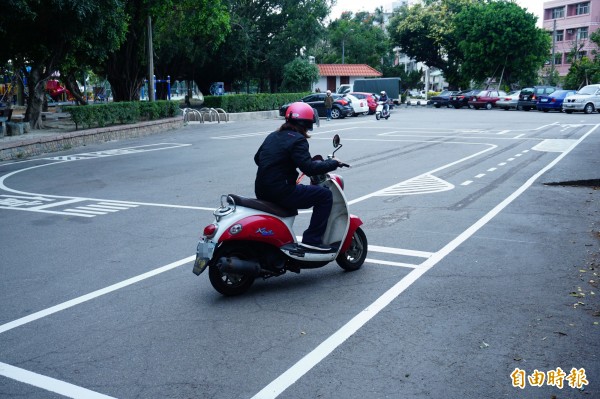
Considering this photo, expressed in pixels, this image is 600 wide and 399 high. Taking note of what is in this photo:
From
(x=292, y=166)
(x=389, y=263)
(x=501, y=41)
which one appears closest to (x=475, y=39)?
(x=501, y=41)

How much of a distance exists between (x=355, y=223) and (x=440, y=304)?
4.26 feet

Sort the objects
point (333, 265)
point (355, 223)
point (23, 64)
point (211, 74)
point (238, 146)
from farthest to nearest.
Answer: point (211, 74) < point (23, 64) < point (238, 146) < point (333, 265) < point (355, 223)

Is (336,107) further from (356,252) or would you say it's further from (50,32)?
(356,252)

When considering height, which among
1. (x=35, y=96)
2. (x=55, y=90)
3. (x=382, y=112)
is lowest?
(x=382, y=112)

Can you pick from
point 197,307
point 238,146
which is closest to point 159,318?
point 197,307

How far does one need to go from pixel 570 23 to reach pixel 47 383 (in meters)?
87.9

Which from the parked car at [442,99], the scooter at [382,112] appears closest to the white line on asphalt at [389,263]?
the scooter at [382,112]

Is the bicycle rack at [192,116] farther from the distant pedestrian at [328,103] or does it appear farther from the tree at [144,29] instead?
the distant pedestrian at [328,103]

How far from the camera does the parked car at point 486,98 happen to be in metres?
A: 47.4

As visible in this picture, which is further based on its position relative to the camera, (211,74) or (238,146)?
(211,74)

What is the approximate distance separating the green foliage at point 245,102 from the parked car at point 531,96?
668 inches

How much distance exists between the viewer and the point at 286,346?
4660mm

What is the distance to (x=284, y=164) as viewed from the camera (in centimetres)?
596

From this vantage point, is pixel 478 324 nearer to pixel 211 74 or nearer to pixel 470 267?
pixel 470 267
